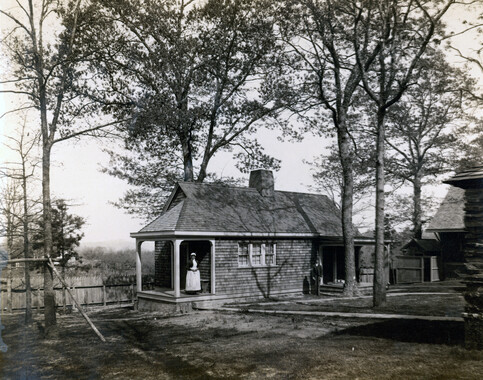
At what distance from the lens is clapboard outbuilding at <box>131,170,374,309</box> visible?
62.0ft

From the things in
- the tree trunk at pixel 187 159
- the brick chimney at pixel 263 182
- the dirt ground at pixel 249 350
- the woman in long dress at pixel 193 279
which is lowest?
the dirt ground at pixel 249 350

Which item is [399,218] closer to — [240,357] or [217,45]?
[217,45]

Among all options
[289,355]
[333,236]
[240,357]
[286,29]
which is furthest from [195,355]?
[286,29]

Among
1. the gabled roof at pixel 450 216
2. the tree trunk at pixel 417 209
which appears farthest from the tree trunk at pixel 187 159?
the tree trunk at pixel 417 209

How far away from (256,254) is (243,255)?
800 mm

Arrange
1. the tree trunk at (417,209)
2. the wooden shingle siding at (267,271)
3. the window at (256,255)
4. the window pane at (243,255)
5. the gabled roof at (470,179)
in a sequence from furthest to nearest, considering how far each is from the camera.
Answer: the tree trunk at (417,209) < the window at (256,255) < the window pane at (243,255) < the wooden shingle siding at (267,271) < the gabled roof at (470,179)

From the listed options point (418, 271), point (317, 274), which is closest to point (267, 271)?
point (317, 274)

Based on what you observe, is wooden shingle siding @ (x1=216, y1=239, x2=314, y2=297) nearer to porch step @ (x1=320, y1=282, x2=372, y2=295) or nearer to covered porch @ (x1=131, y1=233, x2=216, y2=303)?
covered porch @ (x1=131, y1=233, x2=216, y2=303)

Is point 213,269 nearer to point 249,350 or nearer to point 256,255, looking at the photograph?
point 256,255

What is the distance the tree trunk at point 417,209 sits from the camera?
36125 millimetres

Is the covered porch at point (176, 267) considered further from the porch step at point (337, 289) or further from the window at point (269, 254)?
the porch step at point (337, 289)

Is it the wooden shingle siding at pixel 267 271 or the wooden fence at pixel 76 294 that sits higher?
the wooden shingle siding at pixel 267 271

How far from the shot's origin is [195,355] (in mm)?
10242

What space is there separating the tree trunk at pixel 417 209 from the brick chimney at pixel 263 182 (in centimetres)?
1752
